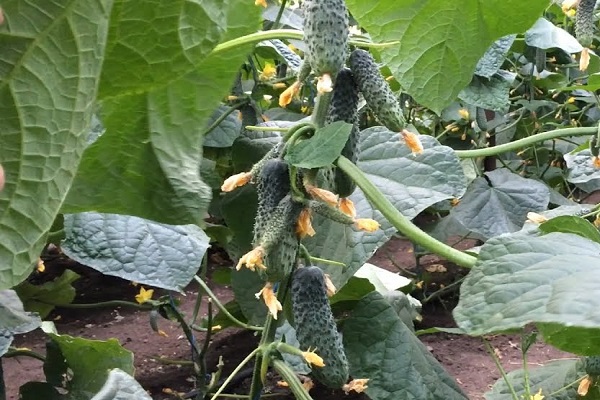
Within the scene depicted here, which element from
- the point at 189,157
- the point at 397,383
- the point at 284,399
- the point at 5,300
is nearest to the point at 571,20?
the point at 284,399

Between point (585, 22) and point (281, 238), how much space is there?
0.85 meters

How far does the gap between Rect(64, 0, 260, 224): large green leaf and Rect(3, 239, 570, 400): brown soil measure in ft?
4.39

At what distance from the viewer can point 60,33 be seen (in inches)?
10.7

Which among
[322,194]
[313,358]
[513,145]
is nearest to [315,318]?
[313,358]

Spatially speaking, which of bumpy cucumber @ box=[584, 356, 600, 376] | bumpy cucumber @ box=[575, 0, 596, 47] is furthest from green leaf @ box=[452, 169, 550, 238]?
bumpy cucumber @ box=[584, 356, 600, 376]

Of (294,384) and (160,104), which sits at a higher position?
(160,104)

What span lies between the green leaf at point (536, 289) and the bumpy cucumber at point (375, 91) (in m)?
0.22

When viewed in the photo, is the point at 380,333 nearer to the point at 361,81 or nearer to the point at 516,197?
the point at 361,81

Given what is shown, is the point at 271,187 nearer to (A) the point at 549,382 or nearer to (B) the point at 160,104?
(B) the point at 160,104

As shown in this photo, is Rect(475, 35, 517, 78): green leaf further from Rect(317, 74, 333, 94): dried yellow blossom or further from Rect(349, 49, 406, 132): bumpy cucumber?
Rect(317, 74, 333, 94): dried yellow blossom

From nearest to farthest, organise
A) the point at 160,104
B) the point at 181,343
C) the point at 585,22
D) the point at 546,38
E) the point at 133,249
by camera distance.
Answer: the point at 160,104 < the point at 133,249 < the point at 585,22 < the point at 546,38 < the point at 181,343

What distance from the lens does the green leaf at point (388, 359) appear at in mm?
1072

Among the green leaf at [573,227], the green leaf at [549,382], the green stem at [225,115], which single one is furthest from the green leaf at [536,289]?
the green stem at [225,115]

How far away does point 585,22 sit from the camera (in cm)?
128
